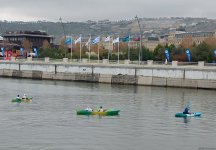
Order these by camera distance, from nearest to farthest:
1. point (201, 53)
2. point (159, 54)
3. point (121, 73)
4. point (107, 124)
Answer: point (107, 124) < point (121, 73) < point (201, 53) < point (159, 54)

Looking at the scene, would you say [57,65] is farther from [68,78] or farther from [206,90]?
[206,90]

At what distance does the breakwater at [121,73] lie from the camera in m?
113

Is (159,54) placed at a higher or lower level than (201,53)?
lower

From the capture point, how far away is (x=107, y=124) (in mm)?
60531

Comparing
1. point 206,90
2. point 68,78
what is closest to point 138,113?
point 206,90

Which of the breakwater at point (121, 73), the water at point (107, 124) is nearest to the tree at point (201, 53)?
the breakwater at point (121, 73)

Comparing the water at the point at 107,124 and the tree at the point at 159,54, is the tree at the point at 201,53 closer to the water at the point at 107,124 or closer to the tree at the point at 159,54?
the tree at the point at 159,54

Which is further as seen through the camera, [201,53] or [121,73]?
[201,53]

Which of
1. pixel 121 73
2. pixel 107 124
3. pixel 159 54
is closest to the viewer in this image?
pixel 107 124

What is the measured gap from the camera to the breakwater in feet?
372

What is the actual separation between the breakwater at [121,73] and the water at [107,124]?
20.2 metres

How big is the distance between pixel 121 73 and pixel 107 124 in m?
66.6

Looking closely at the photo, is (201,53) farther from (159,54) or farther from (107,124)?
(107,124)

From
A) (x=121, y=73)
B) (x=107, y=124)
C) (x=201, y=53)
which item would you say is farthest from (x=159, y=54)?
(x=107, y=124)
